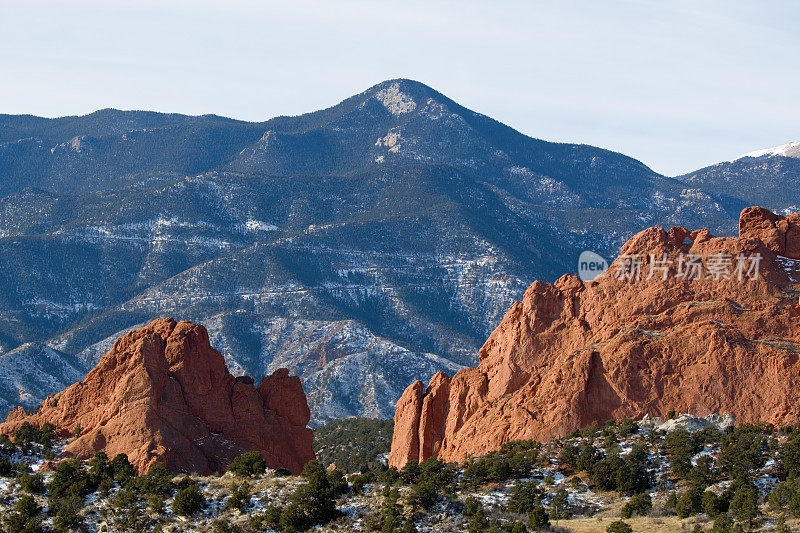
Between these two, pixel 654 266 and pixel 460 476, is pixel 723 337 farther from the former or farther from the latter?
pixel 460 476

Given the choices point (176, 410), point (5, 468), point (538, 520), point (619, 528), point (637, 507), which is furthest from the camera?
point (176, 410)

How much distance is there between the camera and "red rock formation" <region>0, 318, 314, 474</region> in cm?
8381

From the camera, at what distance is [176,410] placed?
282 ft

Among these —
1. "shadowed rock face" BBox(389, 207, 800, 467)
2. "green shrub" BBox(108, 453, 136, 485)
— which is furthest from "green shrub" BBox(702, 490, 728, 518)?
"green shrub" BBox(108, 453, 136, 485)

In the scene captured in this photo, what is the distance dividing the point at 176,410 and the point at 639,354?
2899 centimetres

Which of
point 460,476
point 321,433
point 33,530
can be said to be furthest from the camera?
point 321,433

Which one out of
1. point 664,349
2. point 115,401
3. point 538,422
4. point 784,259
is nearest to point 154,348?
point 115,401

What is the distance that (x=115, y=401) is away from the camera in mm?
86500

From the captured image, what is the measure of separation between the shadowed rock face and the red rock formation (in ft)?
31.1

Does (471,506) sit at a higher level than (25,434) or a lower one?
lower

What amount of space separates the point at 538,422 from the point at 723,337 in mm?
12486

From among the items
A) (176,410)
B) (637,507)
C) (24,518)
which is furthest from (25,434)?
(637,507)

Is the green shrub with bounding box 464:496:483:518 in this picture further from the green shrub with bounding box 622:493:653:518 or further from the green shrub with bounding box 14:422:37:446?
the green shrub with bounding box 14:422:37:446

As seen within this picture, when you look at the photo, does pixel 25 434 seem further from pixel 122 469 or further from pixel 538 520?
pixel 538 520
